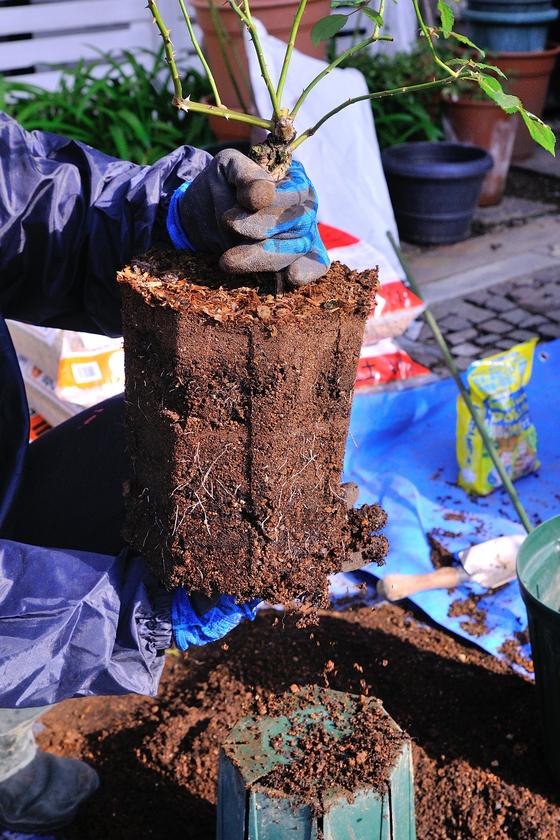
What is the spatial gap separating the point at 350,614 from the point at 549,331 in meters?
1.90

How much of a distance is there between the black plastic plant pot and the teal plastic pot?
276 centimetres

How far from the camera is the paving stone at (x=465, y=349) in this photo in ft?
12.0

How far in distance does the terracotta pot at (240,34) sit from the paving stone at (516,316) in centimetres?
151

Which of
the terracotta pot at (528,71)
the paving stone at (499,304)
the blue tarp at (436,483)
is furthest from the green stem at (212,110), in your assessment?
the terracotta pot at (528,71)

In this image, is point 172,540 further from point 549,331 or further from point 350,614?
point 549,331

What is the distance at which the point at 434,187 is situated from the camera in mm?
4438

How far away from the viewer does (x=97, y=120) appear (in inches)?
179

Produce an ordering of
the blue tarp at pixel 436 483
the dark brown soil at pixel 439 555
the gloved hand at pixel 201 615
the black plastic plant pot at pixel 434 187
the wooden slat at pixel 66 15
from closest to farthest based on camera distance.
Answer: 1. the gloved hand at pixel 201 615
2. the blue tarp at pixel 436 483
3. the dark brown soil at pixel 439 555
4. the black plastic plant pot at pixel 434 187
5. the wooden slat at pixel 66 15

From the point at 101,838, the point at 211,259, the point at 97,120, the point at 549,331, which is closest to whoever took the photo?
the point at 211,259

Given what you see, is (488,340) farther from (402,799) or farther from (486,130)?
(402,799)

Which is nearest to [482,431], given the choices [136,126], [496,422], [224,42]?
[496,422]

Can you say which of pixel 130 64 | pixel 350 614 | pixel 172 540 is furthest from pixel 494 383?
pixel 130 64

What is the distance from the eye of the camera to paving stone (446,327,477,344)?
3.77 metres

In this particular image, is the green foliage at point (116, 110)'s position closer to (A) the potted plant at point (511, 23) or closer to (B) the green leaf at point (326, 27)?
(A) the potted plant at point (511, 23)
